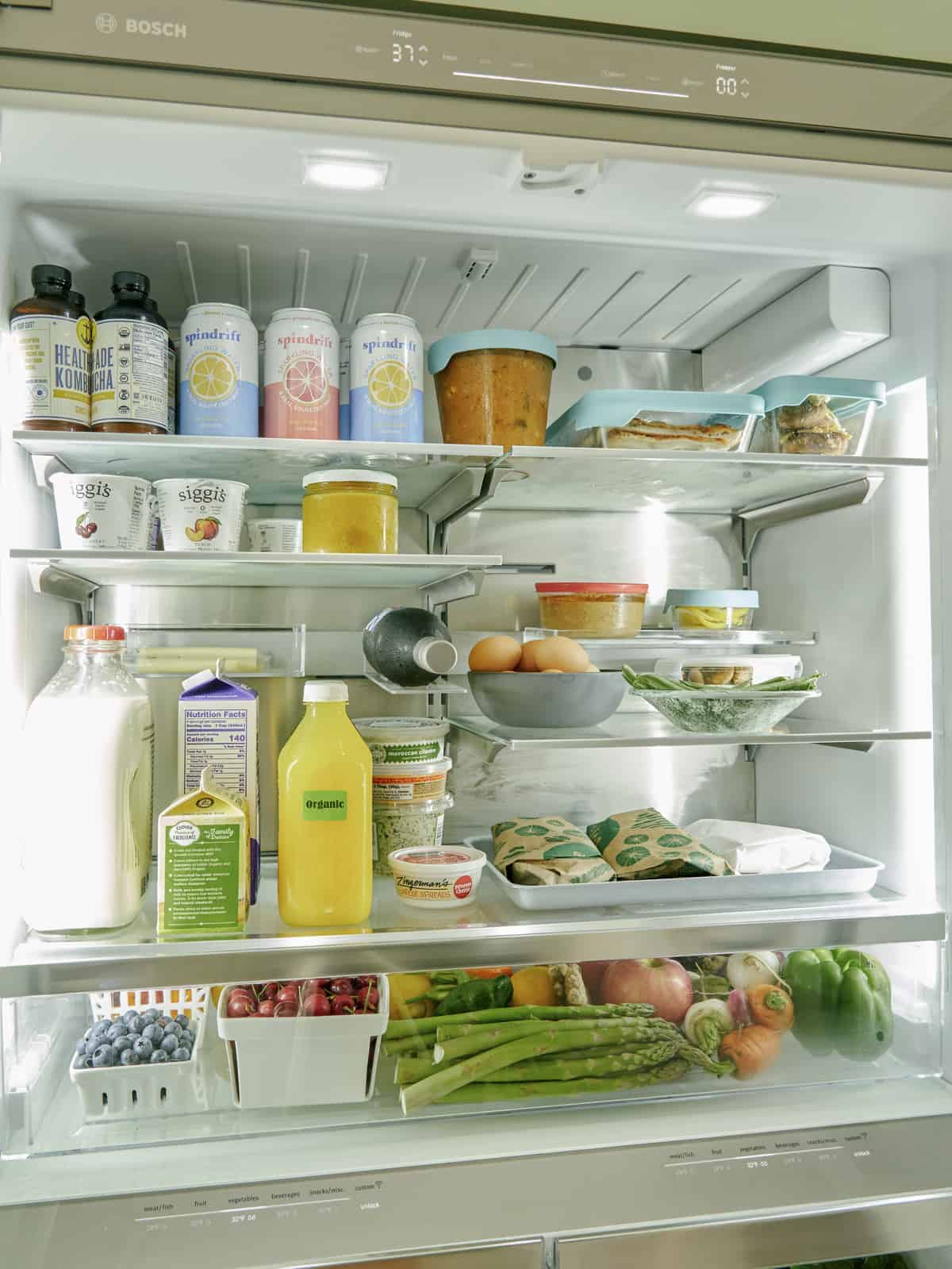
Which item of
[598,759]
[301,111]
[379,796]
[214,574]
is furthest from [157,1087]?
[301,111]

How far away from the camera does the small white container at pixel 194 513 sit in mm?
1106

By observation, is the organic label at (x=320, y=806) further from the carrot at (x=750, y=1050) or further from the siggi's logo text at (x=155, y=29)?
the siggi's logo text at (x=155, y=29)

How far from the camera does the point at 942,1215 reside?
112cm

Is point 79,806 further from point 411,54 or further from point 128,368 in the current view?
point 411,54

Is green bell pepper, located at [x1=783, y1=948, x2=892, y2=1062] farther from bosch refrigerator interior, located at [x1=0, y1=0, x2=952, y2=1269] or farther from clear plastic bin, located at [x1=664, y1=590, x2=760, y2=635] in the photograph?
clear plastic bin, located at [x1=664, y1=590, x2=760, y2=635]

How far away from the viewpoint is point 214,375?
1114 mm

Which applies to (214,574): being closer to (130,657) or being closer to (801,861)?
→ (130,657)

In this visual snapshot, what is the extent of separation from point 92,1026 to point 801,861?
0.92m

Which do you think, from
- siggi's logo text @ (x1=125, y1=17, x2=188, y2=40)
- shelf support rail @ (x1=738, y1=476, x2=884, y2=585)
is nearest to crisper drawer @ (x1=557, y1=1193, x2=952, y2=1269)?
shelf support rail @ (x1=738, y1=476, x2=884, y2=585)

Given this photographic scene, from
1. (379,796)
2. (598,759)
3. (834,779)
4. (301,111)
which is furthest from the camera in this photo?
(598,759)

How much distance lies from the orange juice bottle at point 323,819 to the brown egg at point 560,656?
283 mm

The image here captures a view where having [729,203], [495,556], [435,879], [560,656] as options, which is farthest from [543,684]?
[729,203]

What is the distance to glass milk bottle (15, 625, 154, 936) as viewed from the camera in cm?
101

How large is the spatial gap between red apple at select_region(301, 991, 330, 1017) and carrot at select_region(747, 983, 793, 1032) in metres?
0.56
